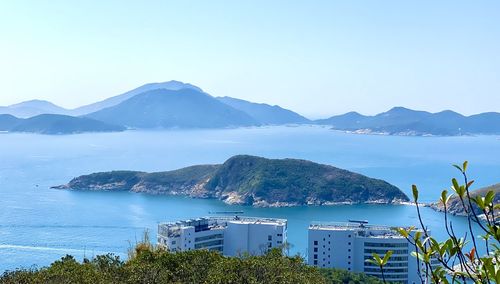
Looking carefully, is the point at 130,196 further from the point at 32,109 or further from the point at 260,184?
the point at 32,109

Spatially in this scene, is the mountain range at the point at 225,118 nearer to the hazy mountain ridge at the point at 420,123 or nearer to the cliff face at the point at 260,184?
the hazy mountain ridge at the point at 420,123

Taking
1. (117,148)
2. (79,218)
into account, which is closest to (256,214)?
(79,218)

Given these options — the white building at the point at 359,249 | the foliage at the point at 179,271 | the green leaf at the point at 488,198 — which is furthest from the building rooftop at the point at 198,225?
the green leaf at the point at 488,198

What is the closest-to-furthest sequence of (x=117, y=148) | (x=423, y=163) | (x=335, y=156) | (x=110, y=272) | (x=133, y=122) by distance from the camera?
(x=110, y=272), (x=423, y=163), (x=335, y=156), (x=117, y=148), (x=133, y=122)

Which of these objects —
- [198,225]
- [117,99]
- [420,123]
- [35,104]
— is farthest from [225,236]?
[35,104]

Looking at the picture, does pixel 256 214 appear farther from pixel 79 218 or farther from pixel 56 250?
pixel 56 250
